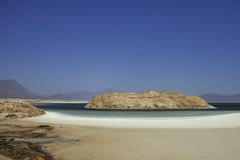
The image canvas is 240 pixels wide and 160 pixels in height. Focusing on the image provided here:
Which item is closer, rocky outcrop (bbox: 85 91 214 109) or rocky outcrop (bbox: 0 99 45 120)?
rocky outcrop (bbox: 0 99 45 120)

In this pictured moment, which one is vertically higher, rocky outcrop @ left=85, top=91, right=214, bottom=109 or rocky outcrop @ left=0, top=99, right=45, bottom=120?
rocky outcrop @ left=85, top=91, right=214, bottom=109

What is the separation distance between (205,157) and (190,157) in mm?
577

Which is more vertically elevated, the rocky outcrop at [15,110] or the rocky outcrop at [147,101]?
the rocky outcrop at [147,101]

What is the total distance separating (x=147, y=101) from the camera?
96.4 m

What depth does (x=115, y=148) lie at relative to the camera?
14273 millimetres

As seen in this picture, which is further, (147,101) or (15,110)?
→ (147,101)

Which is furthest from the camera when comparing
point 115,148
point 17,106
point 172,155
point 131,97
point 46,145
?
point 131,97

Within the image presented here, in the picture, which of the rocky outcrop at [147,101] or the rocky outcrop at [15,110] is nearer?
the rocky outcrop at [15,110]

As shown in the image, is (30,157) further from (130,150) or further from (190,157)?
(190,157)

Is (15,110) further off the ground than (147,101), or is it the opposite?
(147,101)

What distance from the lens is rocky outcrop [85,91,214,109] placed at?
95.9 meters

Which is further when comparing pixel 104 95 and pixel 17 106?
pixel 104 95

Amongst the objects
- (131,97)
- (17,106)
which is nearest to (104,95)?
(131,97)

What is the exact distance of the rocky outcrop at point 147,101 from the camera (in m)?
95.9
